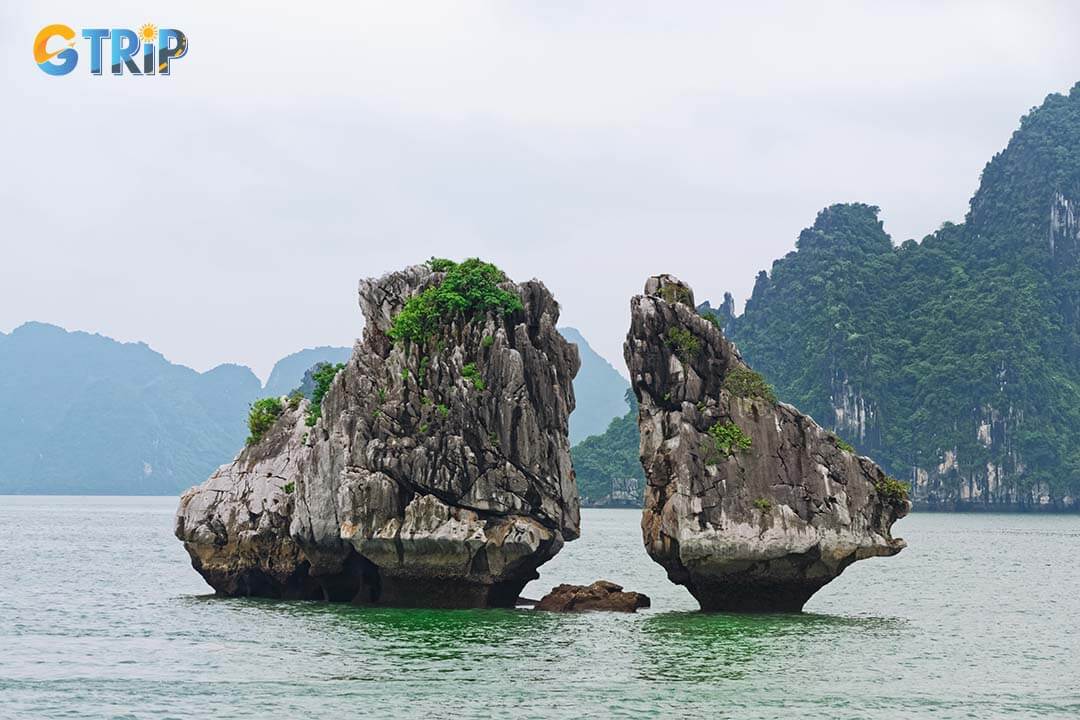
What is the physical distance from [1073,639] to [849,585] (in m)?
16.5

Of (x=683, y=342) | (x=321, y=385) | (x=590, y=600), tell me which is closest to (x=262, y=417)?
(x=321, y=385)

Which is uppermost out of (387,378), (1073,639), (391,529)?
(387,378)

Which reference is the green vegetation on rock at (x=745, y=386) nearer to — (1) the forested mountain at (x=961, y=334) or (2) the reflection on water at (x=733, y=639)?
(2) the reflection on water at (x=733, y=639)

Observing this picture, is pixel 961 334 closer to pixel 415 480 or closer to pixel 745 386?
pixel 745 386

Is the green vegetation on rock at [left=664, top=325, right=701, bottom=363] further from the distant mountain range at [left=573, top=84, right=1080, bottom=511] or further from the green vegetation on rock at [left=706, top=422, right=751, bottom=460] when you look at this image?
the distant mountain range at [left=573, top=84, right=1080, bottom=511]

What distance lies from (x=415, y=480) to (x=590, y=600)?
5.93m

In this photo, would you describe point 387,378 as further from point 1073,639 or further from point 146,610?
point 1073,639

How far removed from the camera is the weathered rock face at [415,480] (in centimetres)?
3528

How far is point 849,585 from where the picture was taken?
167 ft

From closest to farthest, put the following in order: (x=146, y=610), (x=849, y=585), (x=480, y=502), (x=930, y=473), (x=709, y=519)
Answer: (x=709, y=519) → (x=480, y=502) → (x=146, y=610) → (x=849, y=585) → (x=930, y=473)

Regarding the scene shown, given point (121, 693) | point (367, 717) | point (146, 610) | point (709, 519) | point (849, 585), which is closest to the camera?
point (367, 717)

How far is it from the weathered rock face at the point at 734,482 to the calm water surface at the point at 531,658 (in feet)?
3.92

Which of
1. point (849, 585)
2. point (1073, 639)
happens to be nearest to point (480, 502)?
point (1073, 639)

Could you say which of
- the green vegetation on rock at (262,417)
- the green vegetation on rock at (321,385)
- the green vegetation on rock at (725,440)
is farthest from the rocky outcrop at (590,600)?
the green vegetation on rock at (262,417)
